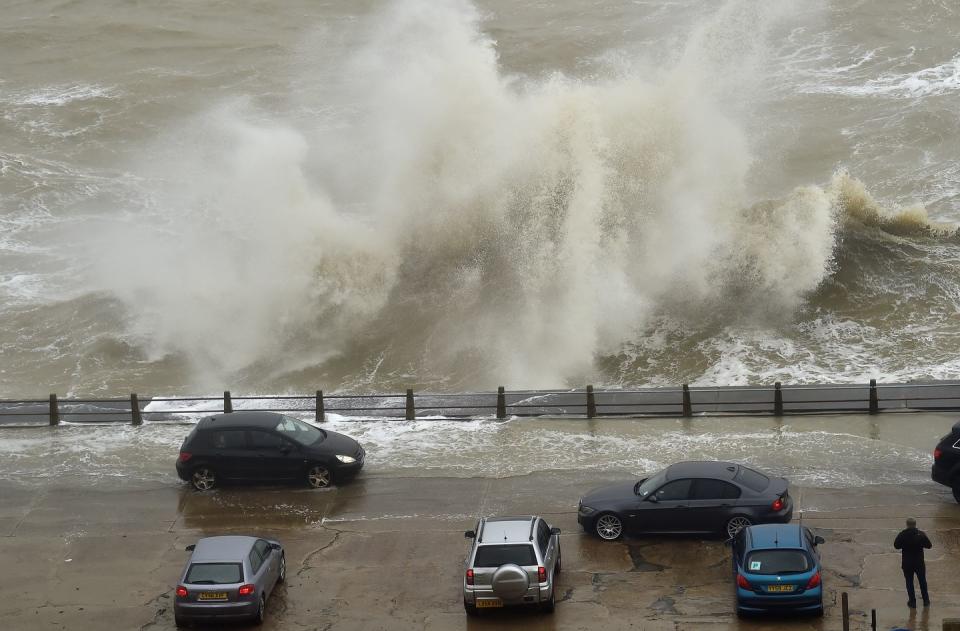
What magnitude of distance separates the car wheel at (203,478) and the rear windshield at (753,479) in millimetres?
8876

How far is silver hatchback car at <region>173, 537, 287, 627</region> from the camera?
15.4 metres

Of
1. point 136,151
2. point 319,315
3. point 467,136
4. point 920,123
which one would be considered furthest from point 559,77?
point 136,151

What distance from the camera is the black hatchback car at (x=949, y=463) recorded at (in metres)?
18.3

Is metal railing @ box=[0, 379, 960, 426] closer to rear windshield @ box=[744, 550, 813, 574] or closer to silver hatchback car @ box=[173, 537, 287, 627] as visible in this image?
silver hatchback car @ box=[173, 537, 287, 627]

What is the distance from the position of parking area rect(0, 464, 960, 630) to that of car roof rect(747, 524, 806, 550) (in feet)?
3.07

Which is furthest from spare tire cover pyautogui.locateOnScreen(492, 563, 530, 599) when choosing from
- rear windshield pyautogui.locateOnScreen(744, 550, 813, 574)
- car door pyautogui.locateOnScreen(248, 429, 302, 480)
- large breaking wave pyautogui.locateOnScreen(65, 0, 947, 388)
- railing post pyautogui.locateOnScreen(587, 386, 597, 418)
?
large breaking wave pyautogui.locateOnScreen(65, 0, 947, 388)

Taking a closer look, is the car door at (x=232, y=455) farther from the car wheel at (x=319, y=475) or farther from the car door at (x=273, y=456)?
the car wheel at (x=319, y=475)

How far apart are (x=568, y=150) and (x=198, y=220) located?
44.6ft

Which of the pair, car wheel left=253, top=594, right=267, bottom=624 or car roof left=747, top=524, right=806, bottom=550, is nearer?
car roof left=747, top=524, right=806, bottom=550

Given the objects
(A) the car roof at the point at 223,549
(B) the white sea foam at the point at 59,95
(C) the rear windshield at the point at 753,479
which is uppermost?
(B) the white sea foam at the point at 59,95

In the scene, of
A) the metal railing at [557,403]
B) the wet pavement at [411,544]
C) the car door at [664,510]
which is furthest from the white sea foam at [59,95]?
the car door at [664,510]

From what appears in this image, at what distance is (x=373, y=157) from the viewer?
147 ft

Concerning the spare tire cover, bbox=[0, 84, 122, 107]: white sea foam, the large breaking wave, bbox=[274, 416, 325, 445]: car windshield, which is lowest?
the spare tire cover

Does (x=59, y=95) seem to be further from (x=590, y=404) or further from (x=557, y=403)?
(x=590, y=404)
